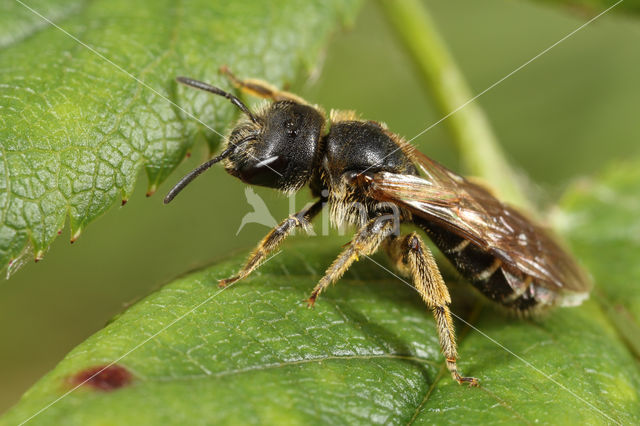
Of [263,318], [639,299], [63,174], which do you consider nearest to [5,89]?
[63,174]

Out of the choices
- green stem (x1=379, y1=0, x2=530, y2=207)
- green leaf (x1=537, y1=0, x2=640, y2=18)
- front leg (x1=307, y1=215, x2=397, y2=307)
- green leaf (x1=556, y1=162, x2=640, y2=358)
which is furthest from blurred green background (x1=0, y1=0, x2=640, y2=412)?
front leg (x1=307, y1=215, x2=397, y2=307)

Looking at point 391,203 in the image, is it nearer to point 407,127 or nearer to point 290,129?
point 290,129

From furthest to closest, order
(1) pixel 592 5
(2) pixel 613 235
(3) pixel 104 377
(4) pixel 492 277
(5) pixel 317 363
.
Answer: (2) pixel 613 235, (1) pixel 592 5, (4) pixel 492 277, (5) pixel 317 363, (3) pixel 104 377

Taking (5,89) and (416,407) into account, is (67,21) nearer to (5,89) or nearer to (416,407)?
(5,89)

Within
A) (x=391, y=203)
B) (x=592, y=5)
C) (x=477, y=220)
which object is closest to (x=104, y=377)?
(x=391, y=203)

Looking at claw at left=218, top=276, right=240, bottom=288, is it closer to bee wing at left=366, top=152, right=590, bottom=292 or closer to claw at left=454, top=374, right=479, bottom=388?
bee wing at left=366, top=152, right=590, bottom=292

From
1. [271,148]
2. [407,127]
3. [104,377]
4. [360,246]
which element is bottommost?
[104,377]

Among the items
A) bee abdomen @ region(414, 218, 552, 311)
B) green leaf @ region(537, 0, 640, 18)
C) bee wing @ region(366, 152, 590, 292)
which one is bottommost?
bee abdomen @ region(414, 218, 552, 311)
